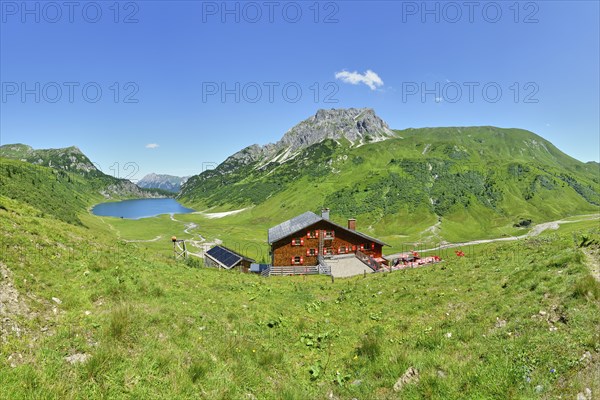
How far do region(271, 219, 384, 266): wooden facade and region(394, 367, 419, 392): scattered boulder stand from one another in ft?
158

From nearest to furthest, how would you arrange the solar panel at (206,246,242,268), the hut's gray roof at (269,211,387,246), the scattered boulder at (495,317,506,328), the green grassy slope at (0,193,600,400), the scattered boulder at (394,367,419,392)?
the green grassy slope at (0,193,600,400) → the scattered boulder at (394,367,419,392) → the scattered boulder at (495,317,506,328) → the solar panel at (206,246,242,268) → the hut's gray roof at (269,211,387,246)

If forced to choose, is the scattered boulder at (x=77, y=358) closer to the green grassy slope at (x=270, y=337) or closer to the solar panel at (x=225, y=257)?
Result: the green grassy slope at (x=270, y=337)

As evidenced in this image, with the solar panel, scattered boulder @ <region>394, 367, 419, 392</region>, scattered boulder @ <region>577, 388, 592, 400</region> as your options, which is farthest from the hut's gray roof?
scattered boulder @ <region>577, 388, 592, 400</region>

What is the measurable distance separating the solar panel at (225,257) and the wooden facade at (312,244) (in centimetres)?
716

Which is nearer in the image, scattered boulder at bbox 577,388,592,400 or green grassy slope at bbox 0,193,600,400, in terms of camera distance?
scattered boulder at bbox 577,388,592,400

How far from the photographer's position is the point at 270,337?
518 inches

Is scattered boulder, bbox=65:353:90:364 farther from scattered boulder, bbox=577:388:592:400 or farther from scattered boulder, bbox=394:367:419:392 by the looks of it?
scattered boulder, bbox=577:388:592:400

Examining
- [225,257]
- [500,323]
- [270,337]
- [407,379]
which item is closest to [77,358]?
[270,337]

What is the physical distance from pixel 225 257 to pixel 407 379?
51.2 meters

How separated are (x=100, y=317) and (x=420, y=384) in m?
10.6

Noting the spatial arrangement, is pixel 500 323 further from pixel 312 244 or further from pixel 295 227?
pixel 295 227

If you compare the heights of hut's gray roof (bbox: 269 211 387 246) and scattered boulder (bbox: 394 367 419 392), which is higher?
hut's gray roof (bbox: 269 211 387 246)

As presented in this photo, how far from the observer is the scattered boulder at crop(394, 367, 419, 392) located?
28.5 ft

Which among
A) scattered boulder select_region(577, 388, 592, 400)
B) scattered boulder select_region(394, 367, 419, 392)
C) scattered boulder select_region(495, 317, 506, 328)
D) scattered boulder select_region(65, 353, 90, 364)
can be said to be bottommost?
scattered boulder select_region(394, 367, 419, 392)
